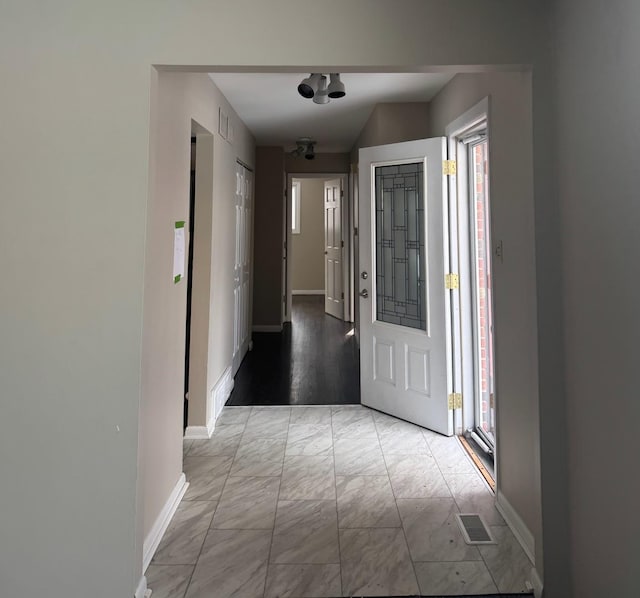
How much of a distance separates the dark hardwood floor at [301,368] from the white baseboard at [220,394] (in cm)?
9

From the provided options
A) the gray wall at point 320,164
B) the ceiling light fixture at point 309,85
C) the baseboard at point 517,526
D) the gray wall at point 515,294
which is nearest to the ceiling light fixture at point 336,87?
the ceiling light fixture at point 309,85

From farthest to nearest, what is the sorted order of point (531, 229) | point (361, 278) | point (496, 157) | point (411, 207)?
point (361, 278) → point (411, 207) → point (496, 157) → point (531, 229)

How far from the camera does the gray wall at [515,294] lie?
5.66ft

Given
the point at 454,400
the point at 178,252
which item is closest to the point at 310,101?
the point at 178,252

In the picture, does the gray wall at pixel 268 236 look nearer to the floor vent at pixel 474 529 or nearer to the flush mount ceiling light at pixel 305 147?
the flush mount ceiling light at pixel 305 147

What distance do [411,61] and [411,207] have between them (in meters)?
1.66

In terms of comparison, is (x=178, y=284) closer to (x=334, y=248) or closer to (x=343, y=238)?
(x=343, y=238)

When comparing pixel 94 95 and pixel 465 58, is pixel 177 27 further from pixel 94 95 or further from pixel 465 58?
pixel 465 58

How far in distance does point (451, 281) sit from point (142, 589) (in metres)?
2.42

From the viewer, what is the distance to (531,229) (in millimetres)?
1709

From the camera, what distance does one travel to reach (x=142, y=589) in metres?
1.64

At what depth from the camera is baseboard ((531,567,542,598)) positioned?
1.65 metres

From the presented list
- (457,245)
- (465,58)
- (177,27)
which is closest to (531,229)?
(465,58)

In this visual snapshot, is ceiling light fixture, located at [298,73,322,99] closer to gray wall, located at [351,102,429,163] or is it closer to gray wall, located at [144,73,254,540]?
gray wall, located at [144,73,254,540]
